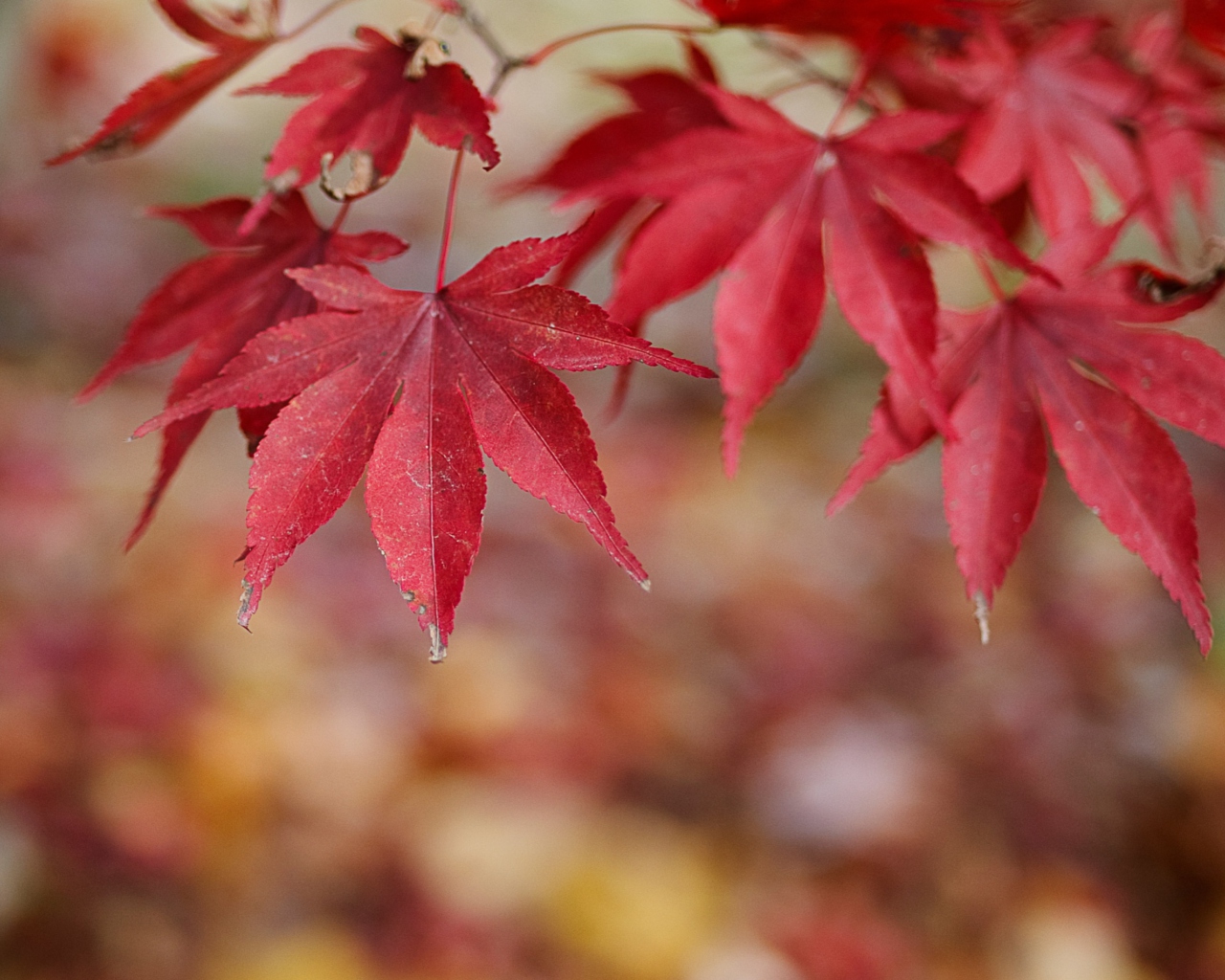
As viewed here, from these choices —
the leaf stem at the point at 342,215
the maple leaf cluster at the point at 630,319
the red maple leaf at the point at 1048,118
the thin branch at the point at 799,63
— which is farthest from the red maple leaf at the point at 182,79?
the red maple leaf at the point at 1048,118

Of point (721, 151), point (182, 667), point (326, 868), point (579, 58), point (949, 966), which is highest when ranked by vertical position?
point (721, 151)

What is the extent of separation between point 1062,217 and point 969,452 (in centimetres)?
28

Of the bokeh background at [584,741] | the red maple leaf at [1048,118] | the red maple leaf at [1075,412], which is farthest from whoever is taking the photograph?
the bokeh background at [584,741]

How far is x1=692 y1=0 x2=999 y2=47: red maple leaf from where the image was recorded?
1.73 feet

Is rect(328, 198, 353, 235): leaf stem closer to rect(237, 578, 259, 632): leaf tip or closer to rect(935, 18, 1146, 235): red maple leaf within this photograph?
rect(237, 578, 259, 632): leaf tip

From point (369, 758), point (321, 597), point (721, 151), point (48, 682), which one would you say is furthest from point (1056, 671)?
point (48, 682)

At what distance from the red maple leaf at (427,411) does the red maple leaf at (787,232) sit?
12 centimetres

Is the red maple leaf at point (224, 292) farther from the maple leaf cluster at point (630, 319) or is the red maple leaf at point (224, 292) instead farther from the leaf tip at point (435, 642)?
the leaf tip at point (435, 642)

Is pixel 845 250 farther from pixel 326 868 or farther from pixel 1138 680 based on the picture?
pixel 1138 680

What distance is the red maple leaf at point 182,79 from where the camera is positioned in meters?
0.56

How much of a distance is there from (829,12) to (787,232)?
129mm

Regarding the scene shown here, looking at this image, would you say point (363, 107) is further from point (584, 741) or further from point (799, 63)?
point (584, 741)

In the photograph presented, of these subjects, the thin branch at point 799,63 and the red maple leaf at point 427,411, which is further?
the thin branch at point 799,63

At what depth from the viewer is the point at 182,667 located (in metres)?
1.72
